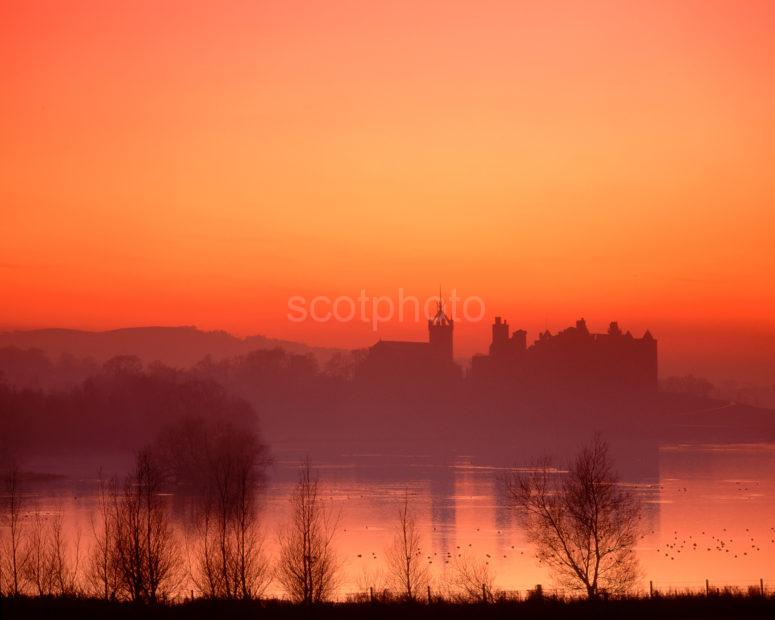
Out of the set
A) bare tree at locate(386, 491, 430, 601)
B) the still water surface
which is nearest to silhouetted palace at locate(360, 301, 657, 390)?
the still water surface

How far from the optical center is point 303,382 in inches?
6639

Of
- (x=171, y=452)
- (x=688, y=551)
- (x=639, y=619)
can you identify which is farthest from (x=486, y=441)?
(x=639, y=619)

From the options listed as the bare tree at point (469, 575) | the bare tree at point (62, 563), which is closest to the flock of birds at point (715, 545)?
the bare tree at point (469, 575)

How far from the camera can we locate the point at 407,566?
30188mm

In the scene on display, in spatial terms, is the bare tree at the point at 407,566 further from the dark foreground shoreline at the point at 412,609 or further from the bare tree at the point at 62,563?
the bare tree at the point at 62,563

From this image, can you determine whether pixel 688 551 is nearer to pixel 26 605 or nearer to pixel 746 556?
pixel 746 556

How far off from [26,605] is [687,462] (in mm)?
73548

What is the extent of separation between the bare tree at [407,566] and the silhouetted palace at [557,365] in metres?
135

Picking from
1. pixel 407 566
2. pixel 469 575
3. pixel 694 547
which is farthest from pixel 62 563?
pixel 694 547

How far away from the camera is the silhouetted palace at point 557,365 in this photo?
181375mm

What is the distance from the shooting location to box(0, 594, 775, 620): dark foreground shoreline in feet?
85.9

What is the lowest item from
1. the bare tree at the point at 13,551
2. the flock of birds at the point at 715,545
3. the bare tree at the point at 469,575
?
the flock of birds at the point at 715,545

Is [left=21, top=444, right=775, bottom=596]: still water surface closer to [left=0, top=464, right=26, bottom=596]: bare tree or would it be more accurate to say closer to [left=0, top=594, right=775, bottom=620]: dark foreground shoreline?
[left=0, top=464, right=26, bottom=596]: bare tree

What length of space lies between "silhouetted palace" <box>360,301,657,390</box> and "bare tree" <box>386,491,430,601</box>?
135003mm
